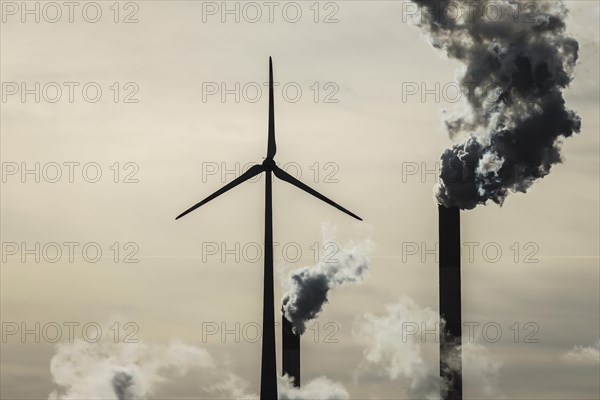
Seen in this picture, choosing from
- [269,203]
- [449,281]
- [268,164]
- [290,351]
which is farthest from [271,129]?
[290,351]

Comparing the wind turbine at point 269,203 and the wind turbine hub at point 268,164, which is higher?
the wind turbine hub at point 268,164

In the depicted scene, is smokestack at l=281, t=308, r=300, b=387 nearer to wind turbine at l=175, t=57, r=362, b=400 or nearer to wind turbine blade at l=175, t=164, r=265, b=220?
wind turbine at l=175, t=57, r=362, b=400

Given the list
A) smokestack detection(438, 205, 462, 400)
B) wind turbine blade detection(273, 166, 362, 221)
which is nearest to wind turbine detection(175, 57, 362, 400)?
wind turbine blade detection(273, 166, 362, 221)

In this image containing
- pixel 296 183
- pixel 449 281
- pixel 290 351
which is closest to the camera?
pixel 296 183

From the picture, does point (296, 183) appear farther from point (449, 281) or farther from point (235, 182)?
point (449, 281)

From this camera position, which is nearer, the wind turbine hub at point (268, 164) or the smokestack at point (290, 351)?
the wind turbine hub at point (268, 164)

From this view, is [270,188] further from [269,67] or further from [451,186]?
[451,186]

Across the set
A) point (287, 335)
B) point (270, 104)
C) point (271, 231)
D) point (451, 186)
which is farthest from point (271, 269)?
point (287, 335)

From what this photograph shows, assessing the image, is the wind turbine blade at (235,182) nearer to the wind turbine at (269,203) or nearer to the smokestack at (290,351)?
the wind turbine at (269,203)

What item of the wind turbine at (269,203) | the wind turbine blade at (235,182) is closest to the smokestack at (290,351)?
the wind turbine at (269,203)
